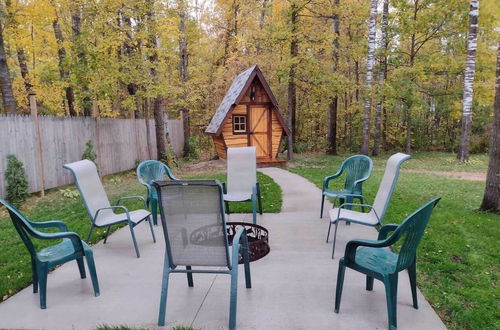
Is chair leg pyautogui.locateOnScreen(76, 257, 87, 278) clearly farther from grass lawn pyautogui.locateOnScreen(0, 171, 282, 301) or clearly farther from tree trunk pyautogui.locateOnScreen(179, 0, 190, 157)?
tree trunk pyautogui.locateOnScreen(179, 0, 190, 157)

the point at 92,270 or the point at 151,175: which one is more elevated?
the point at 151,175

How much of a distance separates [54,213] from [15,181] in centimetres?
142

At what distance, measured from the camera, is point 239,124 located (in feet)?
40.0

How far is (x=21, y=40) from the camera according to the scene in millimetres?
11641

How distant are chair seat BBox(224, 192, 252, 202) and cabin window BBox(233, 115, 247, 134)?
21.7 ft

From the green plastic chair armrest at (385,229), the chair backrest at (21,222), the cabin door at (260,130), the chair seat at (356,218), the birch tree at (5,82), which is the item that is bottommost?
the chair seat at (356,218)

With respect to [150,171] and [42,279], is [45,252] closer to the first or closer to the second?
[42,279]

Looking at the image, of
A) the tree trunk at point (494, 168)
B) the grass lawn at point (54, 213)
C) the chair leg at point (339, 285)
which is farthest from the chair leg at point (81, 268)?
the tree trunk at point (494, 168)

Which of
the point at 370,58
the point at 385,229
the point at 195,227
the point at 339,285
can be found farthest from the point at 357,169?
the point at 370,58

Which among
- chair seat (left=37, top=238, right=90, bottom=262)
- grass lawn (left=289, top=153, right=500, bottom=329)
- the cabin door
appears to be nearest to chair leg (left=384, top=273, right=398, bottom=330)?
grass lawn (left=289, top=153, right=500, bottom=329)

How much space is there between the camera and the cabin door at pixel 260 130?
40.6 feet

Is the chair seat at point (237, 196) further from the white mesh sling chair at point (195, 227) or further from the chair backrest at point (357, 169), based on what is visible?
the white mesh sling chair at point (195, 227)

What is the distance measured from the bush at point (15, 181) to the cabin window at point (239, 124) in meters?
6.66

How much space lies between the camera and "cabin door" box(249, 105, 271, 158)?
12375 millimetres
